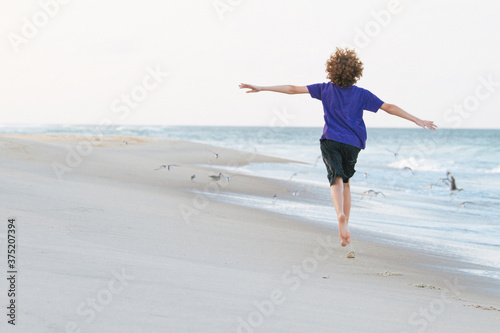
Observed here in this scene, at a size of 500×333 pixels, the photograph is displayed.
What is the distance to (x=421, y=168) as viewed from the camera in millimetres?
28328

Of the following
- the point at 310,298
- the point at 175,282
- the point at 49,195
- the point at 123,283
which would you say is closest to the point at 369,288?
the point at 310,298

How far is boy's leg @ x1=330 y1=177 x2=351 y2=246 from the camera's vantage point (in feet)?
15.9

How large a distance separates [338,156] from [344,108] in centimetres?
44

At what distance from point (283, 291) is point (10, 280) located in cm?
170

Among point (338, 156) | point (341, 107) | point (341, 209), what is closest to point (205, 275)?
point (341, 209)

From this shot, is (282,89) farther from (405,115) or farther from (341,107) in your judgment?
(405,115)

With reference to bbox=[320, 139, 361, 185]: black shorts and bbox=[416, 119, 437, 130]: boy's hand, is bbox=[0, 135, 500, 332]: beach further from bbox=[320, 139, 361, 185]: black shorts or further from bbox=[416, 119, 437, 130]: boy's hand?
bbox=[416, 119, 437, 130]: boy's hand

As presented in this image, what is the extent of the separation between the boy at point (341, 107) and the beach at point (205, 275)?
91cm

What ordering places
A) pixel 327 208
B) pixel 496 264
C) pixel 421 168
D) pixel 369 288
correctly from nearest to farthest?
pixel 369 288 → pixel 496 264 → pixel 327 208 → pixel 421 168

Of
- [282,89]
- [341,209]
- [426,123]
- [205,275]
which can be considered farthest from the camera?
[341,209]

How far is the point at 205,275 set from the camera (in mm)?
3820

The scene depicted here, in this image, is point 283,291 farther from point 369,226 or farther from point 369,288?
point 369,226

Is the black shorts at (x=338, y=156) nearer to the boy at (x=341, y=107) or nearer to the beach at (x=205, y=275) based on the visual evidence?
the boy at (x=341, y=107)

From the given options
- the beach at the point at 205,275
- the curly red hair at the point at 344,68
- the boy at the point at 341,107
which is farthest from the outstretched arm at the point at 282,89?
the beach at the point at 205,275
